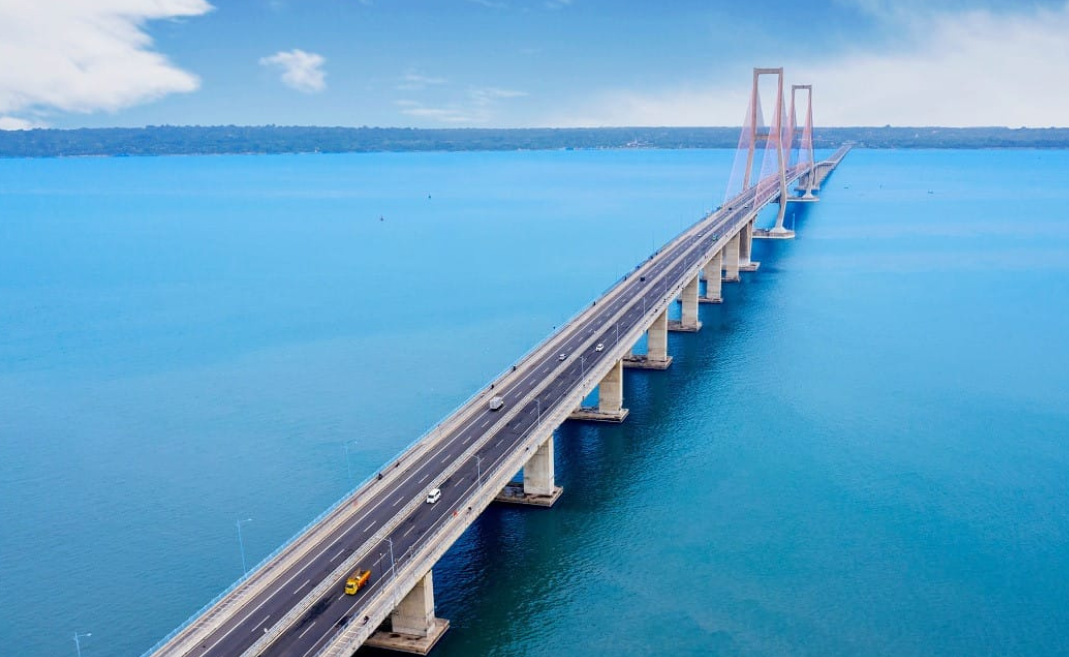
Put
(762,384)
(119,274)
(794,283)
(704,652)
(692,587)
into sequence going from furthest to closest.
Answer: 1. (119,274)
2. (794,283)
3. (762,384)
4. (692,587)
5. (704,652)

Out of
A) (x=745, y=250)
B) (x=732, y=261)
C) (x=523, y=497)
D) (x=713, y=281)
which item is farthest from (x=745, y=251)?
(x=523, y=497)

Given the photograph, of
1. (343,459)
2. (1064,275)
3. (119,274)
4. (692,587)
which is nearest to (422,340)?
(343,459)

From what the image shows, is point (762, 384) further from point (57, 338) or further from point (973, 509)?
point (57, 338)

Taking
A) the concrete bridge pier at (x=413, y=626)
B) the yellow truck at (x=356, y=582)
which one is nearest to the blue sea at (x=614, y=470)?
the concrete bridge pier at (x=413, y=626)

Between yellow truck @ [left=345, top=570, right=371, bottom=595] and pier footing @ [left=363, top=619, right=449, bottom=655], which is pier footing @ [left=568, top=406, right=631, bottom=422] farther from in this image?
yellow truck @ [left=345, top=570, right=371, bottom=595]

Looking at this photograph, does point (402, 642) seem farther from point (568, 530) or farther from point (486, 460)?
point (568, 530)

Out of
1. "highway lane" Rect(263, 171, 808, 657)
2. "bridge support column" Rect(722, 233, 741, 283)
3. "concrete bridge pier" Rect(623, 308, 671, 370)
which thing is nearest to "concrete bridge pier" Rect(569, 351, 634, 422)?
"highway lane" Rect(263, 171, 808, 657)

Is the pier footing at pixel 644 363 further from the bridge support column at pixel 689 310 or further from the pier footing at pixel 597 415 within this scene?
the bridge support column at pixel 689 310
